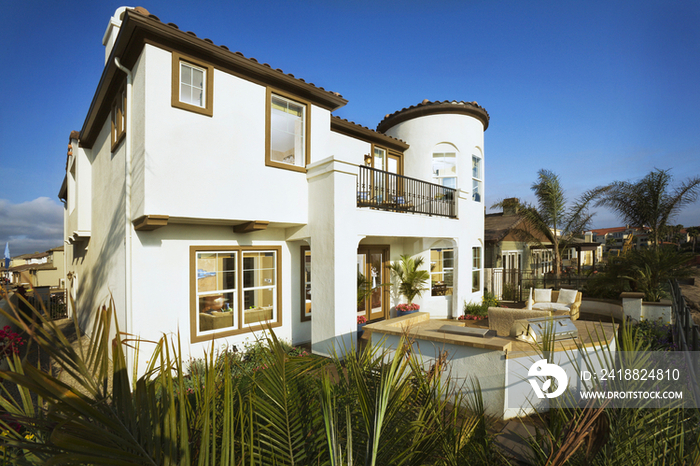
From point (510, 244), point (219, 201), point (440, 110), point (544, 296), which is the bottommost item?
point (544, 296)

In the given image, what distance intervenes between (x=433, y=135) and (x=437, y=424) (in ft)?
40.2

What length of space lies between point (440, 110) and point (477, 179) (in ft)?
10.2

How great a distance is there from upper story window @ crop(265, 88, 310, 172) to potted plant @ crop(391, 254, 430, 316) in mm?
5426

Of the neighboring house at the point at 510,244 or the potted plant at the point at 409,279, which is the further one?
the neighboring house at the point at 510,244

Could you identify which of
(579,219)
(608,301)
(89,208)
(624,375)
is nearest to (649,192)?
(579,219)

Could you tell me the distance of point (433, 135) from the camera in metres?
13.4

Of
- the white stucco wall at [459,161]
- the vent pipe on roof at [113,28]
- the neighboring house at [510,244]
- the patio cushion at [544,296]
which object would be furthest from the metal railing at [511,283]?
the vent pipe on roof at [113,28]

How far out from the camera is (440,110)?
43.4 ft

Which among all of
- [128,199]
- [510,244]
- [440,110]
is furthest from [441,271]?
[128,199]

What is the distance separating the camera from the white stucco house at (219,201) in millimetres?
6949

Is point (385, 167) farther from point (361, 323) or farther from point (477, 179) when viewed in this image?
point (361, 323)

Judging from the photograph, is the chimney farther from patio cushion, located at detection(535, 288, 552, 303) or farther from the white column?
the white column

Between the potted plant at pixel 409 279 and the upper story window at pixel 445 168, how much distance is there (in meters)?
3.24

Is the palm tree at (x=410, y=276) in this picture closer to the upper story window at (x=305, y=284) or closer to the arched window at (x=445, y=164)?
the arched window at (x=445, y=164)
